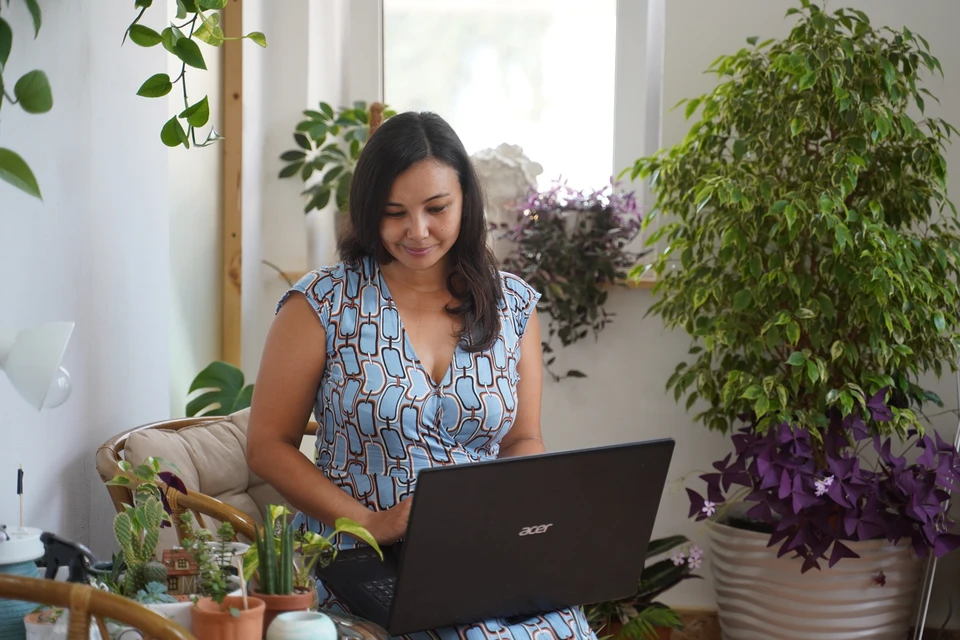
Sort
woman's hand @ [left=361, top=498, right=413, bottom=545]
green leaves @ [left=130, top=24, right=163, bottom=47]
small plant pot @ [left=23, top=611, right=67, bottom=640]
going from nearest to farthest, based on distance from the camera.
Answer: small plant pot @ [left=23, top=611, right=67, bottom=640] → green leaves @ [left=130, top=24, right=163, bottom=47] → woman's hand @ [left=361, top=498, right=413, bottom=545]

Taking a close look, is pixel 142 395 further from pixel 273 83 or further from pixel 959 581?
pixel 959 581

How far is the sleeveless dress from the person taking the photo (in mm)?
1628

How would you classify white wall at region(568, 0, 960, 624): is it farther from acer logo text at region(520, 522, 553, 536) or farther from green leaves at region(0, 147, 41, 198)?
green leaves at region(0, 147, 41, 198)

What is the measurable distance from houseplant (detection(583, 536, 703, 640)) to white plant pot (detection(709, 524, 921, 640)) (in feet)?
0.49

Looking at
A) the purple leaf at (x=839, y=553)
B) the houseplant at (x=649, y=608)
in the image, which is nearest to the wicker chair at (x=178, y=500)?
the houseplant at (x=649, y=608)

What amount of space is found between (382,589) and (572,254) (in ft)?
5.71

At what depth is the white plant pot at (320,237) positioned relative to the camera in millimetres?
3082

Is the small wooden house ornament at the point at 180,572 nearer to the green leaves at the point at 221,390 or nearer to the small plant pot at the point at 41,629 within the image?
the small plant pot at the point at 41,629

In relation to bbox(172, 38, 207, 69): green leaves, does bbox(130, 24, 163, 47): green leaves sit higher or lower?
higher

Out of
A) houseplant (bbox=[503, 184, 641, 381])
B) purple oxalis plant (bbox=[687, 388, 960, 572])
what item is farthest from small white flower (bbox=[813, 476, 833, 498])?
houseplant (bbox=[503, 184, 641, 381])

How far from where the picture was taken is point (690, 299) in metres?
2.60

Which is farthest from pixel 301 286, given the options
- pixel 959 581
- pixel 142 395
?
pixel 959 581

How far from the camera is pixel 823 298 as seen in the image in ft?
7.99

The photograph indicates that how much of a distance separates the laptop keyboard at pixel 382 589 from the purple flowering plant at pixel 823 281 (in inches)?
50.8
